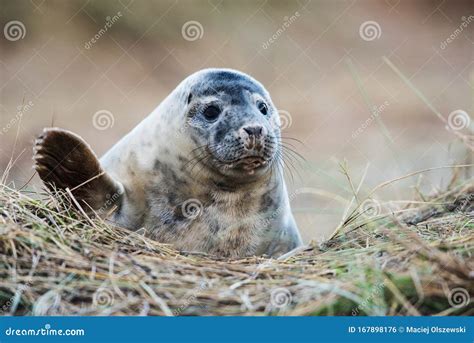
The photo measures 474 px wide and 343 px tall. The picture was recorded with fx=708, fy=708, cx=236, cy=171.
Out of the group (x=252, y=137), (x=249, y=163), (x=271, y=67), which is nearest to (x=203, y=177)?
(x=249, y=163)

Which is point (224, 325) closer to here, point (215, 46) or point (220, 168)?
point (220, 168)

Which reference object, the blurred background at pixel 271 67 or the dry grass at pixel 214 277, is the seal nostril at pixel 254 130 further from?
the blurred background at pixel 271 67

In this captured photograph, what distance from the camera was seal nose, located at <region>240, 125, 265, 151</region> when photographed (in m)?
3.64

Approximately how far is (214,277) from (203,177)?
3.54 ft

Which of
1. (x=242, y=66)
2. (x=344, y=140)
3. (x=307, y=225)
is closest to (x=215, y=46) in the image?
(x=242, y=66)

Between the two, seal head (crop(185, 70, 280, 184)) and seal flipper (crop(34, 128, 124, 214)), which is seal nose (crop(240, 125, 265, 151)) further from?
seal flipper (crop(34, 128, 124, 214))

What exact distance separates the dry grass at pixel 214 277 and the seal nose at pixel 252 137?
0.65 meters

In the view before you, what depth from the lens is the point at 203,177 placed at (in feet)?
12.9

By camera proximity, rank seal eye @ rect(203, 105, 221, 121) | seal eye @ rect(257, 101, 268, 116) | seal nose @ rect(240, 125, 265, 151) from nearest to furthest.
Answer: seal nose @ rect(240, 125, 265, 151), seal eye @ rect(203, 105, 221, 121), seal eye @ rect(257, 101, 268, 116)

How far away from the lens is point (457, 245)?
9.22 feet

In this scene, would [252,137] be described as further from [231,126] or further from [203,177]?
[203,177]

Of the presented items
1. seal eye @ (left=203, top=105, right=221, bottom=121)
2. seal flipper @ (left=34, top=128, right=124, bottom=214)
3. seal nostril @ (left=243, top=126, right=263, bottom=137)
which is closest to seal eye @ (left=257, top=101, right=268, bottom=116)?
seal eye @ (left=203, top=105, right=221, bottom=121)

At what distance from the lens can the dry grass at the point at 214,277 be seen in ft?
8.19

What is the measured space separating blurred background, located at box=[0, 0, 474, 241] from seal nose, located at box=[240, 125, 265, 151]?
3.32 m
